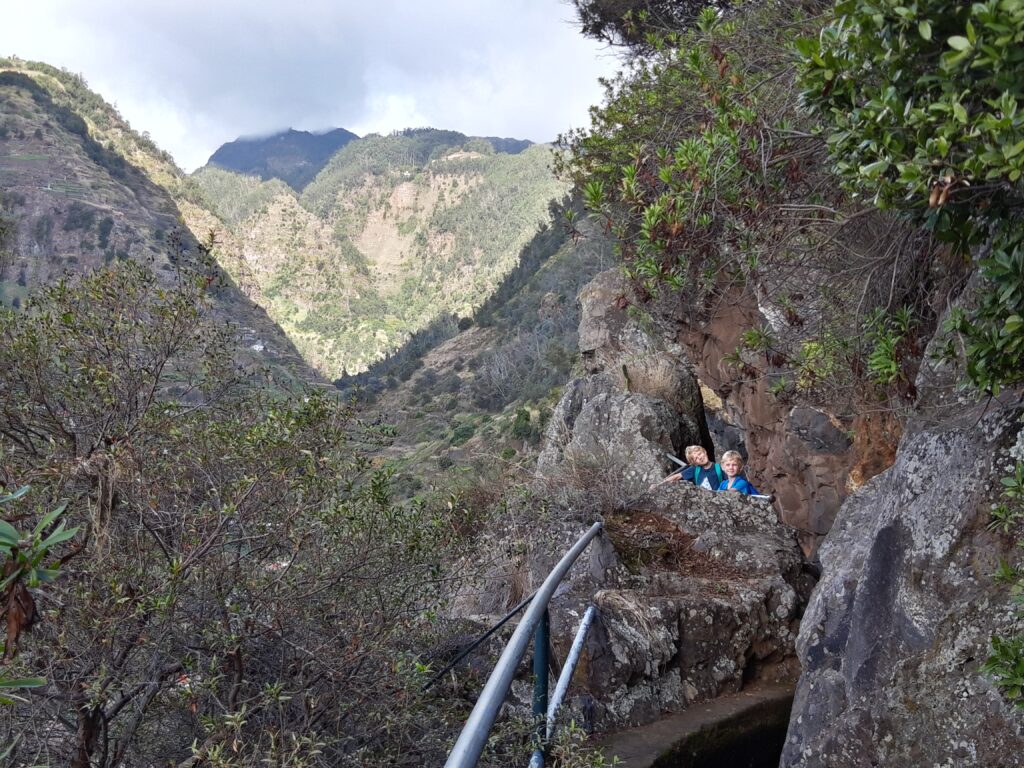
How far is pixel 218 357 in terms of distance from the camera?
171 inches

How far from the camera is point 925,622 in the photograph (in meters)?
2.99

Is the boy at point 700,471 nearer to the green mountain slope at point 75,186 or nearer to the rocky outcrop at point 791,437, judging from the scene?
the rocky outcrop at point 791,437

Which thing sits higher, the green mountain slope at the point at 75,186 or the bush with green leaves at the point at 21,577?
the green mountain slope at the point at 75,186

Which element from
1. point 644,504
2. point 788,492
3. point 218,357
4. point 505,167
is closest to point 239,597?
point 218,357

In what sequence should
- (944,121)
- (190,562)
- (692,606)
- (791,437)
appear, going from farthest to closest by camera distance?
1. (791,437)
2. (692,606)
3. (190,562)
4. (944,121)

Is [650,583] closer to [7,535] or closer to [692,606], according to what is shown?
[692,606]

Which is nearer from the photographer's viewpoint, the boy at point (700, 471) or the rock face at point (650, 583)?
the rock face at point (650, 583)

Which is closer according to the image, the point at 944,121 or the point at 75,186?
the point at 944,121

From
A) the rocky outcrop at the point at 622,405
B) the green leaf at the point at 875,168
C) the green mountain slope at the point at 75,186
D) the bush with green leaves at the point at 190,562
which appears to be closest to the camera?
the green leaf at the point at 875,168

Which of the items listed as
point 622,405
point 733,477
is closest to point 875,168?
point 733,477

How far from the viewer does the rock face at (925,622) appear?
274 centimetres

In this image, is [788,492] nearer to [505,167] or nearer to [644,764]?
[644,764]

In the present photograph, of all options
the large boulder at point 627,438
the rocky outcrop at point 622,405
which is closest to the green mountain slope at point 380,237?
the rocky outcrop at point 622,405

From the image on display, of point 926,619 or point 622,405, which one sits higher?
point 622,405
